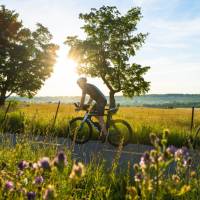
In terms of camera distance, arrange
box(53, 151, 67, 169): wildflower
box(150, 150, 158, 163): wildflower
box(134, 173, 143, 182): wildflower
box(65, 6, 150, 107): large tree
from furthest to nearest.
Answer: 1. box(65, 6, 150, 107): large tree
2. box(134, 173, 143, 182): wildflower
3. box(150, 150, 158, 163): wildflower
4. box(53, 151, 67, 169): wildflower

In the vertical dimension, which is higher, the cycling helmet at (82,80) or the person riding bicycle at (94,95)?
the cycling helmet at (82,80)

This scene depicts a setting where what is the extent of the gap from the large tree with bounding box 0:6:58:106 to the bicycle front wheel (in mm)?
36972

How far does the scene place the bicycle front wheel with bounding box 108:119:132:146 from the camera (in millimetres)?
12922

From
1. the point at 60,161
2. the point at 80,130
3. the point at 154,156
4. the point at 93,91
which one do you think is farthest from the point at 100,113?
the point at 60,161

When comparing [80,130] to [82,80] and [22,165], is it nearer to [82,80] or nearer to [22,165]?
[82,80]

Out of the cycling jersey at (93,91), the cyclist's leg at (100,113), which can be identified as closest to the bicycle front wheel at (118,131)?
the cyclist's leg at (100,113)

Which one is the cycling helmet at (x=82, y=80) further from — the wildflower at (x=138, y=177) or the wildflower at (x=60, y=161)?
the wildflower at (x=60, y=161)

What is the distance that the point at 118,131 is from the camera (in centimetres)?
1288

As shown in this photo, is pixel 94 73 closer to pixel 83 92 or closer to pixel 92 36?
pixel 92 36

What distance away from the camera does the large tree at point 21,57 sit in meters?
49.3

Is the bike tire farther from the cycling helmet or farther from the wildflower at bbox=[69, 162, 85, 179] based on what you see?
the wildflower at bbox=[69, 162, 85, 179]

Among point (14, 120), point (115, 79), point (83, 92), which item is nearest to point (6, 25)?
point (115, 79)

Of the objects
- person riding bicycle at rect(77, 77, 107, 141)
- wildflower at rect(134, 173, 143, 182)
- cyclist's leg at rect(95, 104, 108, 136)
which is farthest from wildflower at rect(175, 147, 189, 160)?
cyclist's leg at rect(95, 104, 108, 136)

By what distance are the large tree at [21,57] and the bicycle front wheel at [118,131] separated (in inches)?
1456
